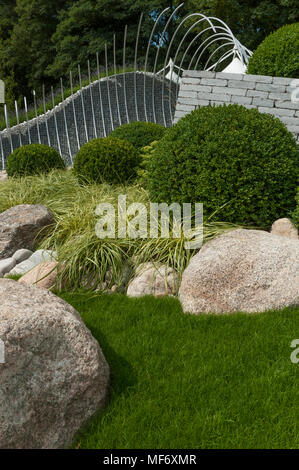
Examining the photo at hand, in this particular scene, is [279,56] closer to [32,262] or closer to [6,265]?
[32,262]

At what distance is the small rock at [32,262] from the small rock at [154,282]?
42.2 inches

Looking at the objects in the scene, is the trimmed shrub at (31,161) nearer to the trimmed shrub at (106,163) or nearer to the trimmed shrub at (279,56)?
the trimmed shrub at (106,163)

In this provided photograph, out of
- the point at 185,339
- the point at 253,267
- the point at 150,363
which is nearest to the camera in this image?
the point at 150,363

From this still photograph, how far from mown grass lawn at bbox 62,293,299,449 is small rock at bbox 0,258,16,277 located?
5.25ft

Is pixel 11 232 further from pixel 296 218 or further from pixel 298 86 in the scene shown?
pixel 298 86

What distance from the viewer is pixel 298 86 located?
6.57 m

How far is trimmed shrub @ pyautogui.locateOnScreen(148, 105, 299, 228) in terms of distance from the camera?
4793mm

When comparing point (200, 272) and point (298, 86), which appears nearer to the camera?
point (200, 272)

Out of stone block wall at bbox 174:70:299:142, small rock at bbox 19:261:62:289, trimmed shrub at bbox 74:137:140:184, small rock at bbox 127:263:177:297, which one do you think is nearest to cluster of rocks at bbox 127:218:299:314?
small rock at bbox 127:263:177:297

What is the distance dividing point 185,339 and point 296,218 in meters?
2.16

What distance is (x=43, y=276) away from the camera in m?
4.39

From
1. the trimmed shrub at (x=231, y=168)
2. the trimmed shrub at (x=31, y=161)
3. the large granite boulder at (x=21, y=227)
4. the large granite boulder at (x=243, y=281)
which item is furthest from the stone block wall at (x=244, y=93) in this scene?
the large granite boulder at (x=243, y=281)

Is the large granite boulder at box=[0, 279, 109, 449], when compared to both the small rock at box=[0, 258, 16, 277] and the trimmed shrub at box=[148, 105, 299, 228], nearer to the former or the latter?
the small rock at box=[0, 258, 16, 277]

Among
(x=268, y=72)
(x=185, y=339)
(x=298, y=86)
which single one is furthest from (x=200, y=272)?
(x=268, y=72)
